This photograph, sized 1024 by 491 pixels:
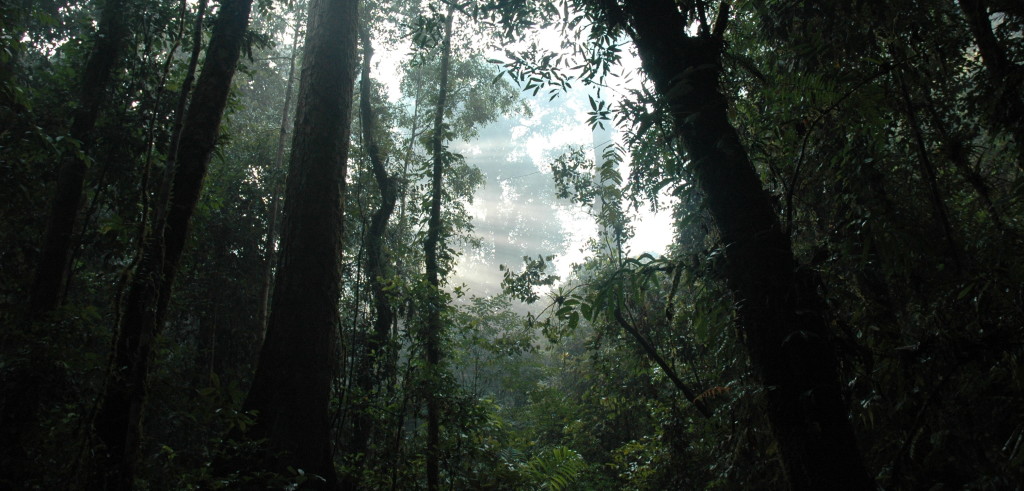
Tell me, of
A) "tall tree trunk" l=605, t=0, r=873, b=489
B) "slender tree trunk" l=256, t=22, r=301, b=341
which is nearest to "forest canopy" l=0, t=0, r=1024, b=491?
"tall tree trunk" l=605, t=0, r=873, b=489

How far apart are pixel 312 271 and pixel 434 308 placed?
3.21 metres

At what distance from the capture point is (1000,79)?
7.56 ft

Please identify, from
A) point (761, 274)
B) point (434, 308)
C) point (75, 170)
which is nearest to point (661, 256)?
point (761, 274)

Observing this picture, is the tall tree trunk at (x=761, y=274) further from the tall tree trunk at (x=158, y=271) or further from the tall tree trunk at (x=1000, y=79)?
the tall tree trunk at (x=158, y=271)

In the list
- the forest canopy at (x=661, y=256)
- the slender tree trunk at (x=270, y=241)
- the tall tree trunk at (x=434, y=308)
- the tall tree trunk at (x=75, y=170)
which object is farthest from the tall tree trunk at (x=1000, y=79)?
the slender tree trunk at (x=270, y=241)

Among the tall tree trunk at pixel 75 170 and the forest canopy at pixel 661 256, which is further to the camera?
the tall tree trunk at pixel 75 170

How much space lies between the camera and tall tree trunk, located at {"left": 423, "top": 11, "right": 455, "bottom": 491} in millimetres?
5844

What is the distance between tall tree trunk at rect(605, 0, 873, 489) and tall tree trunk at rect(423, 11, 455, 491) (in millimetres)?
2290

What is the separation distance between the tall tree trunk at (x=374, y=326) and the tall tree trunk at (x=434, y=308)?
66 centimetres

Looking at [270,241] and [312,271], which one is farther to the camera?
[270,241]

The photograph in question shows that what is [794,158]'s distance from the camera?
126 inches

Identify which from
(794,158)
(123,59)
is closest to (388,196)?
(123,59)

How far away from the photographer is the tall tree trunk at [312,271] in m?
3.36

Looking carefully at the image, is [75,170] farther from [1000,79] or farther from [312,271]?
[1000,79]
